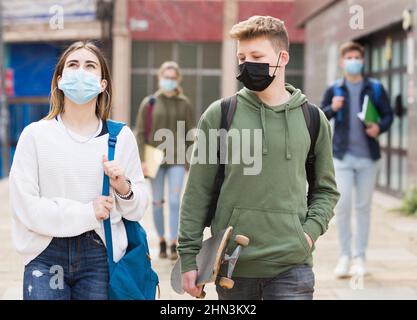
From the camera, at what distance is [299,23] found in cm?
2380

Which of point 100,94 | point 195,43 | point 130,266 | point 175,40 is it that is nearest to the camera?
point 130,266

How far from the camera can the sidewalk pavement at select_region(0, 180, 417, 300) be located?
6.75 metres

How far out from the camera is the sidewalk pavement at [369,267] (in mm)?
6750

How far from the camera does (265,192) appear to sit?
361 centimetres

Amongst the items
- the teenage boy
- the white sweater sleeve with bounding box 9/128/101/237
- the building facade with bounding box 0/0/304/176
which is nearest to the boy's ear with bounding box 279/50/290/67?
the teenage boy

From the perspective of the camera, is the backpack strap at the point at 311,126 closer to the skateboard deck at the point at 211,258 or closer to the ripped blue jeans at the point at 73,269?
the skateboard deck at the point at 211,258

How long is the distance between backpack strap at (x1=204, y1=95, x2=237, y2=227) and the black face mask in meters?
0.10

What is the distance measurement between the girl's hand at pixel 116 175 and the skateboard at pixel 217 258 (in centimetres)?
41

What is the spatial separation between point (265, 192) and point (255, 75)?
0.48 m

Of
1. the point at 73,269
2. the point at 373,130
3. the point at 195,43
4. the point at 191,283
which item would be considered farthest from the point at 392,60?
the point at 195,43

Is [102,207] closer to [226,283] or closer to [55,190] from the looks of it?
[55,190]

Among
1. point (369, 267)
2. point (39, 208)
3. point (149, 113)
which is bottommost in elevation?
point (369, 267)

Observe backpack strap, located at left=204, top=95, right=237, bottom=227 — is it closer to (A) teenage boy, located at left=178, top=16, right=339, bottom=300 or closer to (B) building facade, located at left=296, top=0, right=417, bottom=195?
(A) teenage boy, located at left=178, top=16, right=339, bottom=300

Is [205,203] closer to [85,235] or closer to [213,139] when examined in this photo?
[213,139]
